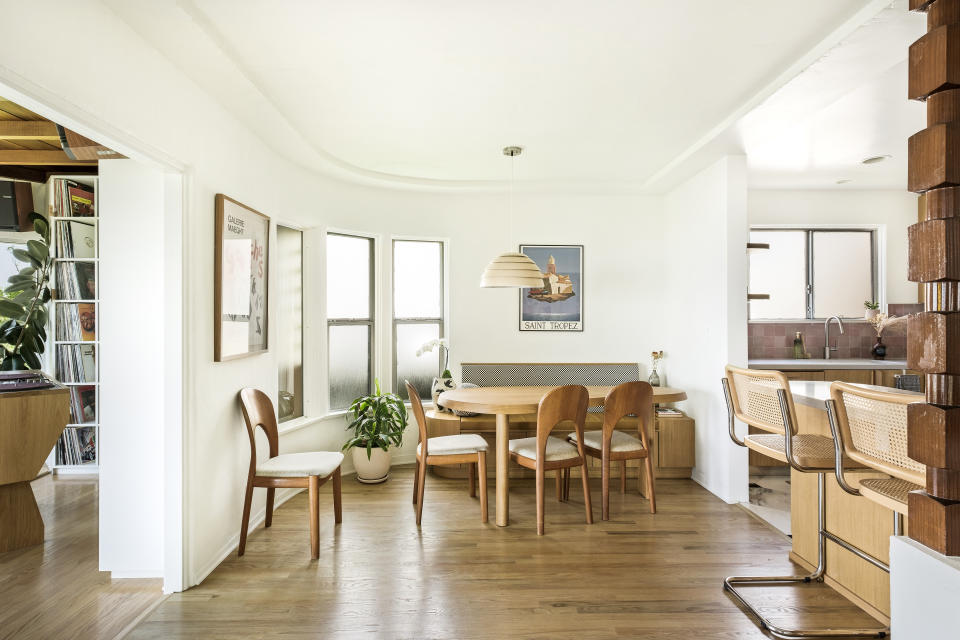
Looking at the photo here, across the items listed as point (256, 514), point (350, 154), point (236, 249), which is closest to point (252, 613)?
point (256, 514)

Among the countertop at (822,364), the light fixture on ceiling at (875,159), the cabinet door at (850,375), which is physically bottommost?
the cabinet door at (850,375)

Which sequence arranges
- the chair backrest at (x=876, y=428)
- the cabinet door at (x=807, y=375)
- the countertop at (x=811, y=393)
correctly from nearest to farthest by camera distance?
1. the chair backrest at (x=876, y=428)
2. the countertop at (x=811, y=393)
3. the cabinet door at (x=807, y=375)

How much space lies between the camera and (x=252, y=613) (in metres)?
2.53

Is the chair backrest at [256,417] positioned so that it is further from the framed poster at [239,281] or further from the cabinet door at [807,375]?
the cabinet door at [807,375]

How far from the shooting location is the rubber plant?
443cm

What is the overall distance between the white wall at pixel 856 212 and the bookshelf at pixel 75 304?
589cm

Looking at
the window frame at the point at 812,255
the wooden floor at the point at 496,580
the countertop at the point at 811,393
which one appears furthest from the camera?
the window frame at the point at 812,255

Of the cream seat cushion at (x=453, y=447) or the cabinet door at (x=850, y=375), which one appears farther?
the cabinet door at (x=850, y=375)

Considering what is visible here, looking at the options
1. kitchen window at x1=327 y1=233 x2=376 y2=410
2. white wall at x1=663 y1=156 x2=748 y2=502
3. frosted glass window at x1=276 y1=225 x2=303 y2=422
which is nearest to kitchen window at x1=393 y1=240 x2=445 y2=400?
kitchen window at x1=327 y1=233 x2=376 y2=410

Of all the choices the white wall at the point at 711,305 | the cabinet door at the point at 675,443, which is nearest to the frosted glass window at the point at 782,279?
the white wall at the point at 711,305

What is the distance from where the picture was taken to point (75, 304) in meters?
4.79

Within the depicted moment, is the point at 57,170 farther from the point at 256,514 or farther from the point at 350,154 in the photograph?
the point at 256,514

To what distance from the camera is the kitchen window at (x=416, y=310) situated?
539cm

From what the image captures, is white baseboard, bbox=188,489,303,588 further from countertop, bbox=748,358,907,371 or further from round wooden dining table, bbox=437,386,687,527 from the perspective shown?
countertop, bbox=748,358,907,371
